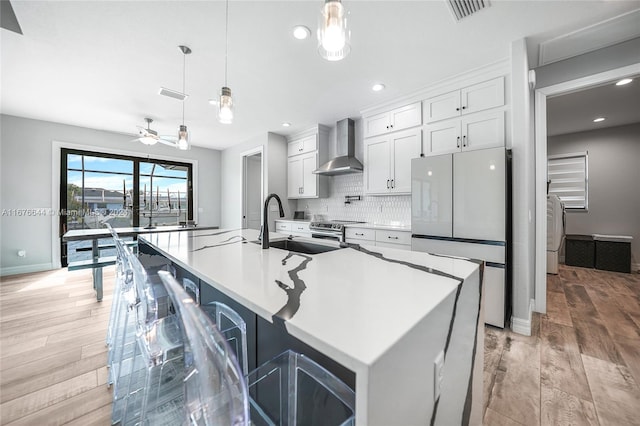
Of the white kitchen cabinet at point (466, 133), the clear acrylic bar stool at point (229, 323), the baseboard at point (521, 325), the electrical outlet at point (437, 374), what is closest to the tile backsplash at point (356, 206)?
the white kitchen cabinet at point (466, 133)

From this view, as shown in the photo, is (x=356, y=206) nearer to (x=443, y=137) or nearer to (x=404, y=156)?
(x=404, y=156)

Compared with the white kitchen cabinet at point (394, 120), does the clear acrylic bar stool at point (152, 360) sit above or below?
below

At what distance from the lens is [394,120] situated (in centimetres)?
344

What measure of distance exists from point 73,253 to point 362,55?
5920mm

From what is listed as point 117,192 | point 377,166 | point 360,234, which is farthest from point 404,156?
point 117,192

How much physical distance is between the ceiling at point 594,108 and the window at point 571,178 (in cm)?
57

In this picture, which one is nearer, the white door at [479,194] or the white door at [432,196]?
the white door at [479,194]

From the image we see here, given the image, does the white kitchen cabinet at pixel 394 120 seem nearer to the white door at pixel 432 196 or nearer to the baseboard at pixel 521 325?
the white door at pixel 432 196

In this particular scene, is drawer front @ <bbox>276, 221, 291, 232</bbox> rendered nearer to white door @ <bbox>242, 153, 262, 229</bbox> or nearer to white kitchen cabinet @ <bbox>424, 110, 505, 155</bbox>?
white door @ <bbox>242, 153, 262, 229</bbox>

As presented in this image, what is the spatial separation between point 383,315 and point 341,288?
0.23 metres

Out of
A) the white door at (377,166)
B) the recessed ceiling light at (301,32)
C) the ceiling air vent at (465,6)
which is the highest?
the recessed ceiling light at (301,32)

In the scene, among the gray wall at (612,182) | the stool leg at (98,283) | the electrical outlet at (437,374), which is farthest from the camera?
the gray wall at (612,182)

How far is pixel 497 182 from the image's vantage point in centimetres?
227

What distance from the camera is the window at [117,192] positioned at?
15.4 ft
